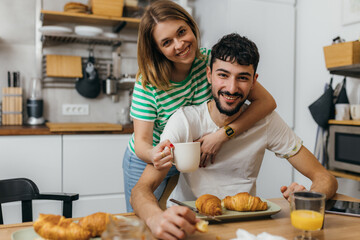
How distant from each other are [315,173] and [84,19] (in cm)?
230

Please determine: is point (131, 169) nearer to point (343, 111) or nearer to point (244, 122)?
point (244, 122)

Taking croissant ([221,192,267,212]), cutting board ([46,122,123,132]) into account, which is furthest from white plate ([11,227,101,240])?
cutting board ([46,122,123,132])

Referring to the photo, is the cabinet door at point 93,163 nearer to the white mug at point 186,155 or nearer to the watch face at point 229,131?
the watch face at point 229,131

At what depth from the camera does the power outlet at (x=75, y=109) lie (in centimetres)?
302

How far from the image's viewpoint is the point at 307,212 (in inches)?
32.6

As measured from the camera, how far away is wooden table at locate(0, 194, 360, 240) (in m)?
0.86

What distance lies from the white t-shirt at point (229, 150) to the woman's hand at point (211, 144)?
0.19 feet

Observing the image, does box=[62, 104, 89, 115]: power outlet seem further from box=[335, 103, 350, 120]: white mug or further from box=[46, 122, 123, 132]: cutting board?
box=[335, 103, 350, 120]: white mug

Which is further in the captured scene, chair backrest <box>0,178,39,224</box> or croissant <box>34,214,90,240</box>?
chair backrest <box>0,178,39,224</box>

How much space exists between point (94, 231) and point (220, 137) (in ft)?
2.04

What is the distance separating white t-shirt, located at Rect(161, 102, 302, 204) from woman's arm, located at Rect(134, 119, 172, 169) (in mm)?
80

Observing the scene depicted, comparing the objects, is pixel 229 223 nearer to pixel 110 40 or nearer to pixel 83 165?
pixel 83 165

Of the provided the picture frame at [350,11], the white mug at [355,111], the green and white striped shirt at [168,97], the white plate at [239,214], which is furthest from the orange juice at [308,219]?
the picture frame at [350,11]

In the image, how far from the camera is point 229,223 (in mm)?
942
